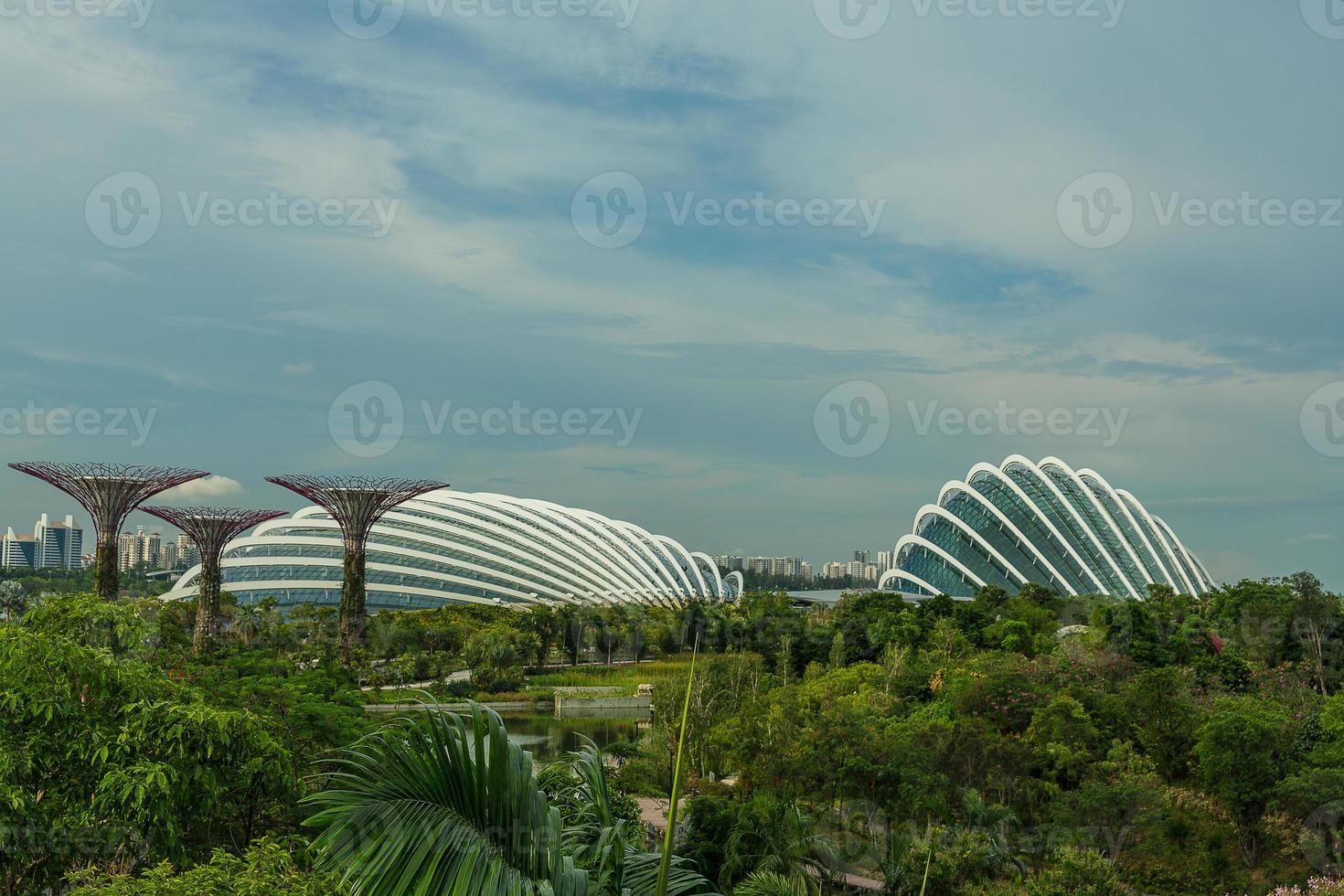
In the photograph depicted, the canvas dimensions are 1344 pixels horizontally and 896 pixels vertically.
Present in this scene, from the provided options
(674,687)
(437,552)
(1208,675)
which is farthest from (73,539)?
(1208,675)

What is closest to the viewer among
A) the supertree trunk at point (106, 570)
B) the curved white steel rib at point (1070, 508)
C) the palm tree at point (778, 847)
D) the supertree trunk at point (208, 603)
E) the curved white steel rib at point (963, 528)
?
the palm tree at point (778, 847)

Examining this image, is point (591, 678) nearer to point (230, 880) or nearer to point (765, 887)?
point (765, 887)

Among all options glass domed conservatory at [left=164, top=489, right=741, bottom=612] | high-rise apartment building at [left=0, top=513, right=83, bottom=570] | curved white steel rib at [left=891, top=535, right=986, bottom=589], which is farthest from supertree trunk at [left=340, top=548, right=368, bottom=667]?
high-rise apartment building at [left=0, top=513, right=83, bottom=570]

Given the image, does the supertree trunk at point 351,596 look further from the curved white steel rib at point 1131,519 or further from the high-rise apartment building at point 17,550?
the high-rise apartment building at point 17,550

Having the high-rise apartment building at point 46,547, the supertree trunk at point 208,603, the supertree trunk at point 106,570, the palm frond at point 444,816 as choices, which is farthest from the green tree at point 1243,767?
the high-rise apartment building at point 46,547

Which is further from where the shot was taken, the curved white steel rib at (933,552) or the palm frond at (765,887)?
the curved white steel rib at (933,552)

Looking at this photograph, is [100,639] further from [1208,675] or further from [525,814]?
[1208,675]
